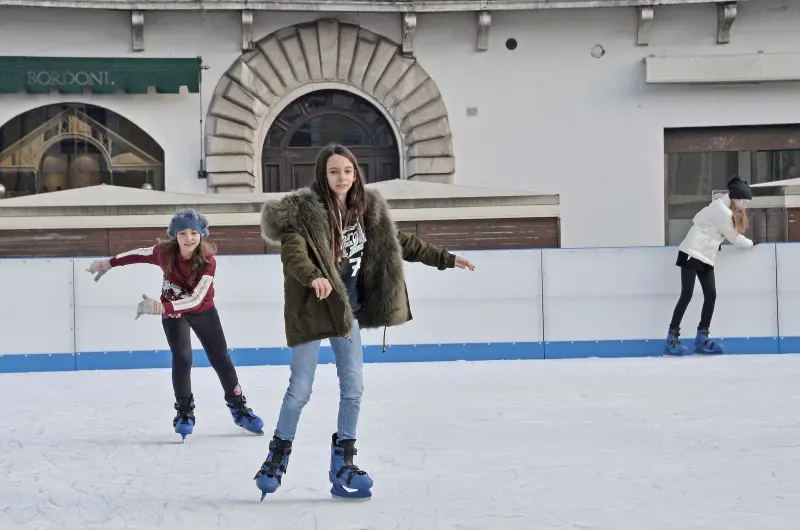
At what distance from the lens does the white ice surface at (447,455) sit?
4301 millimetres

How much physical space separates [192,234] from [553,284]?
5024 mm

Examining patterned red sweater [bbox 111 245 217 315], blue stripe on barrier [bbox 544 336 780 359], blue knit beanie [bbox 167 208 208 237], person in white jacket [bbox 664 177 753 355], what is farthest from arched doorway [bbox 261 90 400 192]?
blue knit beanie [bbox 167 208 208 237]

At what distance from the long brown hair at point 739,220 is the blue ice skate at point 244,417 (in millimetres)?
5649

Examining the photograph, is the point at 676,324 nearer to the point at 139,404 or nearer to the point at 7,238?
the point at 139,404

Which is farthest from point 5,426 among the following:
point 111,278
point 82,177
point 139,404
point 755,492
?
point 82,177

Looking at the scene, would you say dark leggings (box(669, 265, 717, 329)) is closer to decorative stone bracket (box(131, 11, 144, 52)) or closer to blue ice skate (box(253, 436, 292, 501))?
blue ice skate (box(253, 436, 292, 501))

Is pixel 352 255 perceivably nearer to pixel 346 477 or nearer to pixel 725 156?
pixel 346 477

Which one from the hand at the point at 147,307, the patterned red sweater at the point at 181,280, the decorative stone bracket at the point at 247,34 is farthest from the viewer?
the decorative stone bracket at the point at 247,34

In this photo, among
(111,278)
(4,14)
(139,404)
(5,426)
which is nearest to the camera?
(5,426)

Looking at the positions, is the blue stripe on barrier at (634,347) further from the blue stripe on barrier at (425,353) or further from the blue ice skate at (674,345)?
the blue ice skate at (674,345)

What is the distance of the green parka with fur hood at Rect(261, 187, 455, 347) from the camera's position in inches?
172

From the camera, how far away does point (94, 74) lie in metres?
16.8

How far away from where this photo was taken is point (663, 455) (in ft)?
17.8

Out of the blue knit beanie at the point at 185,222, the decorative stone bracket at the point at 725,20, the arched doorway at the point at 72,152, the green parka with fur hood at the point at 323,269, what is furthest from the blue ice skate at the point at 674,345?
the arched doorway at the point at 72,152
